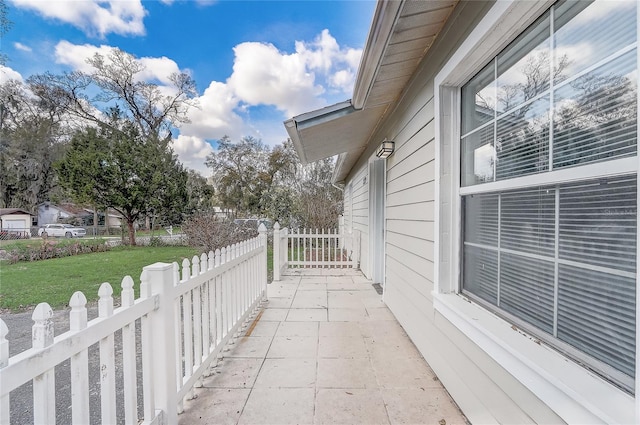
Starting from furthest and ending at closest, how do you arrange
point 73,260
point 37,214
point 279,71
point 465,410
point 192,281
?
1. point 37,214
2. point 73,260
3. point 279,71
4. point 192,281
5. point 465,410

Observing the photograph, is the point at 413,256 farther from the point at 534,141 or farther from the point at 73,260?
the point at 73,260

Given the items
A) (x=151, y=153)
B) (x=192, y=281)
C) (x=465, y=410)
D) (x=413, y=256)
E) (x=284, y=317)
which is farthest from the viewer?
(x=151, y=153)

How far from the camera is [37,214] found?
949 inches

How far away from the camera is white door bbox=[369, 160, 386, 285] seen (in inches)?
219

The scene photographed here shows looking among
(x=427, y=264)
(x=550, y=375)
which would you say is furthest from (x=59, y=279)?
(x=550, y=375)

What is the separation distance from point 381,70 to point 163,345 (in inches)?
106

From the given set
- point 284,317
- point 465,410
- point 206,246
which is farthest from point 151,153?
point 465,410

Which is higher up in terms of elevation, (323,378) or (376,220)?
(376,220)

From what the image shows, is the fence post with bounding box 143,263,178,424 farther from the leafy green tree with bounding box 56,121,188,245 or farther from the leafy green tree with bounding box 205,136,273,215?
the leafy green tree with bounding box 205,136,273,215

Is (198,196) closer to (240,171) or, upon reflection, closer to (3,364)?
(240,171)

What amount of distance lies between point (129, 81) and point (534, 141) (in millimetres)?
20733

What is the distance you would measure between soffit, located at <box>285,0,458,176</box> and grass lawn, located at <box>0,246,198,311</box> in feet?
14.8

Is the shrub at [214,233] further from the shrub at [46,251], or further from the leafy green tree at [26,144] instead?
the leafy green tree at [26,144]

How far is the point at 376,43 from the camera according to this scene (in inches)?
83.8
